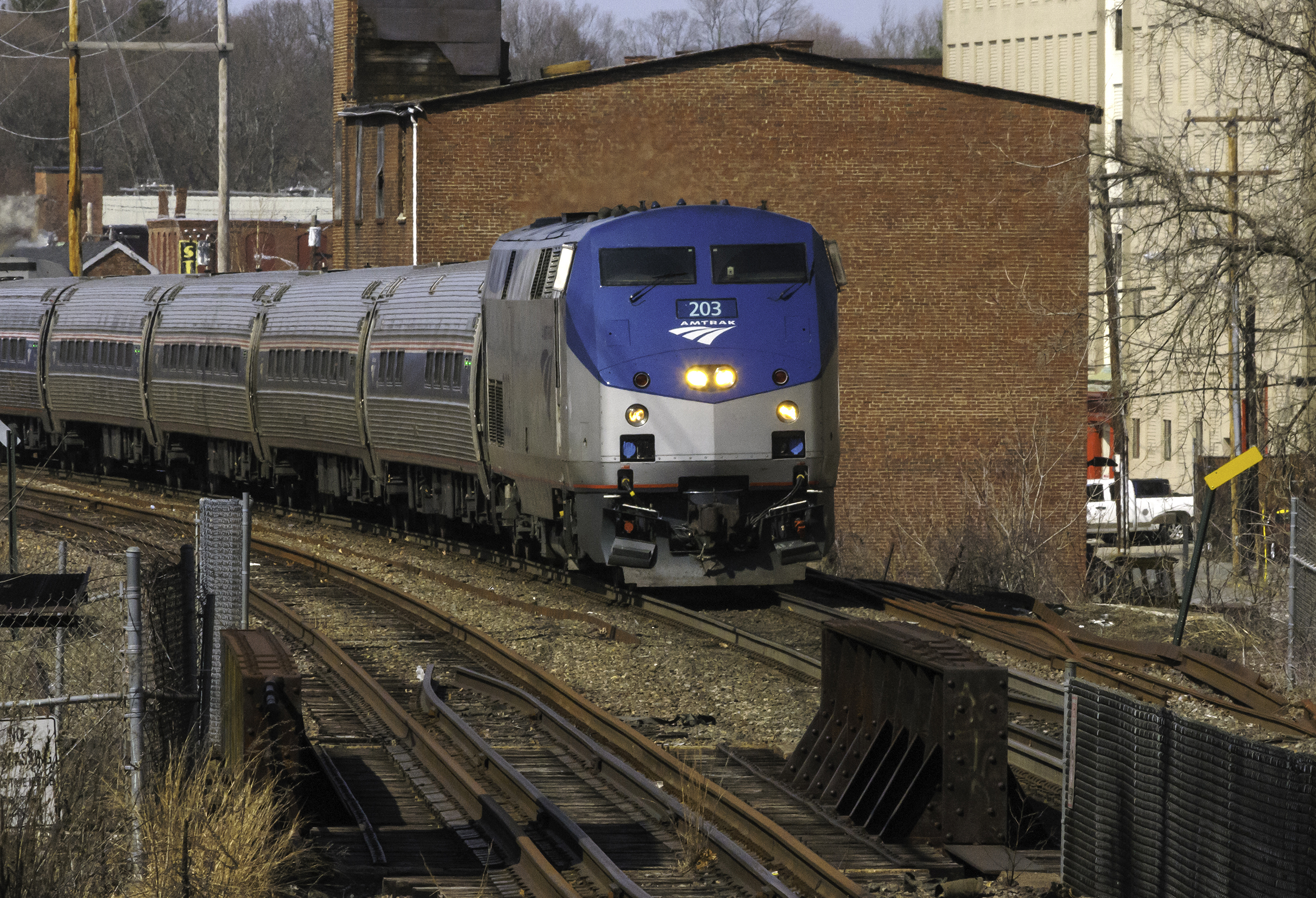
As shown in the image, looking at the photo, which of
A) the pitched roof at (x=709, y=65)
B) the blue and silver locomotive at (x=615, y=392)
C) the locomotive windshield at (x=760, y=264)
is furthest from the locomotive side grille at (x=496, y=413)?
the pitched roof at (x=709, y=65)

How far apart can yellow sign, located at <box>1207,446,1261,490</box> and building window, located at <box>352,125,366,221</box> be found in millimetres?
23883

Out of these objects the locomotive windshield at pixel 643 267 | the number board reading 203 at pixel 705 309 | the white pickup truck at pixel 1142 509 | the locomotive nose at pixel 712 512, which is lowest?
the white pickup truck at pixel 1142 509

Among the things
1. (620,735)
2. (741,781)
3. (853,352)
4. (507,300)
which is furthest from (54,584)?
(853,352)

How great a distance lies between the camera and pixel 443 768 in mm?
10773

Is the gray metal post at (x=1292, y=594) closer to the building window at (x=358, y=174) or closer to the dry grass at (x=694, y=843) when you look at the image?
the dry grass at (x=694, y=843)

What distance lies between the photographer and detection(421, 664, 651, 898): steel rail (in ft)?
27.0

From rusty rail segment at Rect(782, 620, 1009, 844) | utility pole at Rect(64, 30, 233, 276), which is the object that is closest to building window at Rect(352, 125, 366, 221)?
utility pole at Rect(64, 30, 233, 276)

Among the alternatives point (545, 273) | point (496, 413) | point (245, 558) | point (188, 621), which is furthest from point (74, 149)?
point (188, 621)

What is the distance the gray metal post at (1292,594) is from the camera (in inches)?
547

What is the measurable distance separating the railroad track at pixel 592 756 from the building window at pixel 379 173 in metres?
18.1

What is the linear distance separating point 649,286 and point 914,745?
277 inches

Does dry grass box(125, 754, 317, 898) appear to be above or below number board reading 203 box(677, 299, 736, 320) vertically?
below

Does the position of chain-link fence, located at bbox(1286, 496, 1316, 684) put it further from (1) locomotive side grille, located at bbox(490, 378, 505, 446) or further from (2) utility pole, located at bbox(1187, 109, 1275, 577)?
(1) locomotive side grille, located at bbox(490, 378, 505, 446)

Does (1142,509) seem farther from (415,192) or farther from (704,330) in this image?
(704,330)
